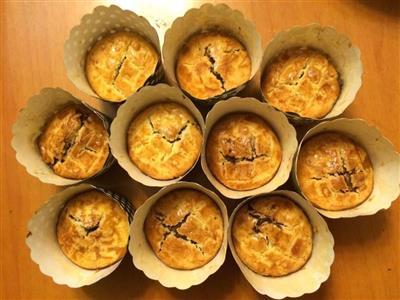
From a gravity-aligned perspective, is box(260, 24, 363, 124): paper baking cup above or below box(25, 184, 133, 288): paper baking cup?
above

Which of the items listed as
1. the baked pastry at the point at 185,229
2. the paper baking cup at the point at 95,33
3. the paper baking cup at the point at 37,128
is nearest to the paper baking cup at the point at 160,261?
the baked pastry at the point at 185,229

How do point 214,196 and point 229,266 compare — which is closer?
point 214,196

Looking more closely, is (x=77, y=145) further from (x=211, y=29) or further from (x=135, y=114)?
(x=211, y=29)

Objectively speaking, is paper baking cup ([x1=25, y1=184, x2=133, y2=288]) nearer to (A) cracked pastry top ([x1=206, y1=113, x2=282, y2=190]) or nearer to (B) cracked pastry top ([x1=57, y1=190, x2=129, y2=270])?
(B) cracked pastry top ([x1=57, y1=190, x2=129, y2=270])

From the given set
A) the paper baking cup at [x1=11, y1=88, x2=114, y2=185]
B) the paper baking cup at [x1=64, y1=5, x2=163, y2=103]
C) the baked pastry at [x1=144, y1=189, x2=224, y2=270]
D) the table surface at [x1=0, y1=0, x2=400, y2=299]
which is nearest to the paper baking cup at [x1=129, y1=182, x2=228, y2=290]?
the baked pastry at [x1=144, y1=189, x2=224, y2=270]

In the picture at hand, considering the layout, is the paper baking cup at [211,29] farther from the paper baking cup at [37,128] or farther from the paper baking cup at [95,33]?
the paper baking cup at [37,128]

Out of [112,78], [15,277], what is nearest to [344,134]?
[112,78]

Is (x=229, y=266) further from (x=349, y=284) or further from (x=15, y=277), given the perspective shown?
(x=15, y=277)
